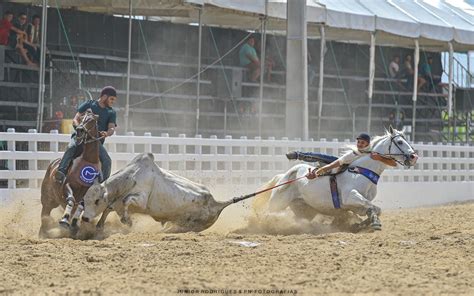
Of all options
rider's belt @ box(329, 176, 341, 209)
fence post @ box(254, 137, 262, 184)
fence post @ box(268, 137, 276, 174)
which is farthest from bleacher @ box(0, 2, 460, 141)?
rider's belt @ box(329, 176, 341, 209)

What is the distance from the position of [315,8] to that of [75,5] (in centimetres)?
569

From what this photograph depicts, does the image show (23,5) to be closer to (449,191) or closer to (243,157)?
(243,157)

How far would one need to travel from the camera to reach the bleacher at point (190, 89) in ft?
68.1

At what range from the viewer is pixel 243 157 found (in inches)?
741

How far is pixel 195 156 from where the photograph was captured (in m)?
17.8

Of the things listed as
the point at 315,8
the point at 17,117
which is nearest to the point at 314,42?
the point at 315,8

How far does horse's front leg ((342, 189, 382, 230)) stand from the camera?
43.0 ft

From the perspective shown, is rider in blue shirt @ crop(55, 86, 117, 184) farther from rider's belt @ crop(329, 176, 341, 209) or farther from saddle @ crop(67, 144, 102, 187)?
rider's belt @ crop(329, 176, 341, 209)

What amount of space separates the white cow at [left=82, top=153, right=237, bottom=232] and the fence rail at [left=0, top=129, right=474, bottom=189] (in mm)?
3295

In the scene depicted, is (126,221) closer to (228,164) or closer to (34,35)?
(228,164)

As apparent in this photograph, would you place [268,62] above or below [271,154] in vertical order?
above

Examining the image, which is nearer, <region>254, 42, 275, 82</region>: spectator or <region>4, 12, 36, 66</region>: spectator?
<region>4, 12, 36, 66</region>: spectator

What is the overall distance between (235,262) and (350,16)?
15.8m

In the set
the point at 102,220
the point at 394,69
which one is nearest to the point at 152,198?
the point at 102,220
